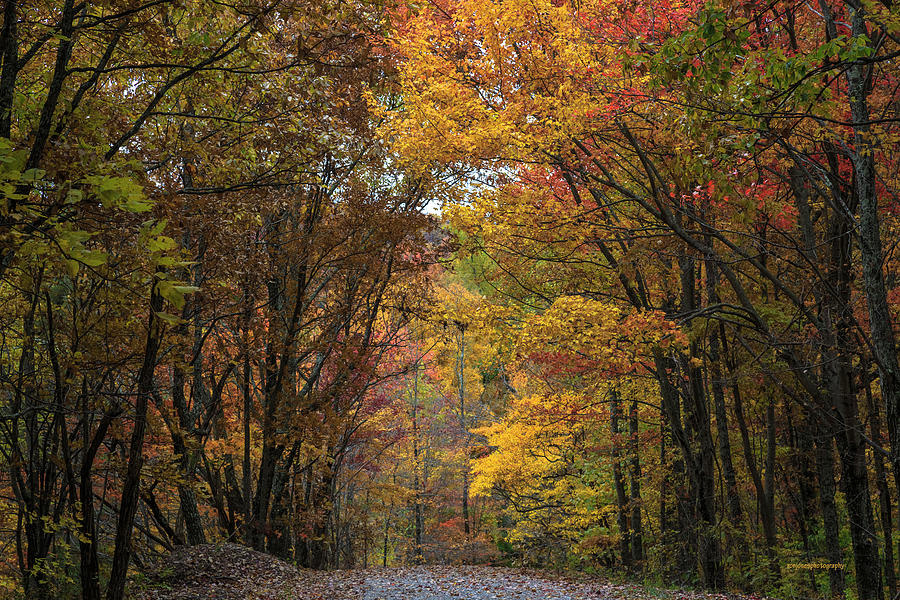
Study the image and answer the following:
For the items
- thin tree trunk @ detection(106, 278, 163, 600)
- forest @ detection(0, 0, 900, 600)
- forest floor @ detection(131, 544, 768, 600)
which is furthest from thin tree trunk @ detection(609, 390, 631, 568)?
thin tree trunk @ detection(106, 278, 163, 600)

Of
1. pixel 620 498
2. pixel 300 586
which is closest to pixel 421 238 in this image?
pixel 300 586

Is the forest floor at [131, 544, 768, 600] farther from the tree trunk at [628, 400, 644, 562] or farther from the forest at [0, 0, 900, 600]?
the tree trunk at [628, 400, 644, 562]

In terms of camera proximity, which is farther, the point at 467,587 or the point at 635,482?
the point at 635,482

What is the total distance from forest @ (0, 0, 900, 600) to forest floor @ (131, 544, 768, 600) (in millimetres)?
669

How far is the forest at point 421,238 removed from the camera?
171 inches

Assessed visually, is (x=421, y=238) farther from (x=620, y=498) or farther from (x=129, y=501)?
(x=620, y=498)

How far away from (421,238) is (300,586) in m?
5.71

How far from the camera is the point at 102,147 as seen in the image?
147 inches

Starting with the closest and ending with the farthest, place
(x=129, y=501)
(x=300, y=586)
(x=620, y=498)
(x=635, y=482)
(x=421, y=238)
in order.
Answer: (x=129, y=501) < (x=300, y=586) < (x=421, y=238) < (x=620, y=498) < (x=635, y=482)

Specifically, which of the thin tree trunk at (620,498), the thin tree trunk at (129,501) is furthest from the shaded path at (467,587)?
the thin tree trunk at (129,501)

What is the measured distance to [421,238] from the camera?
10.7 meters

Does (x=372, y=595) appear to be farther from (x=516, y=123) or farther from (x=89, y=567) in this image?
(x=516, y=123)

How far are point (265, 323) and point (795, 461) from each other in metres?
15.0

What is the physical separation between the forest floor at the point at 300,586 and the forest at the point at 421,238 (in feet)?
2.20
